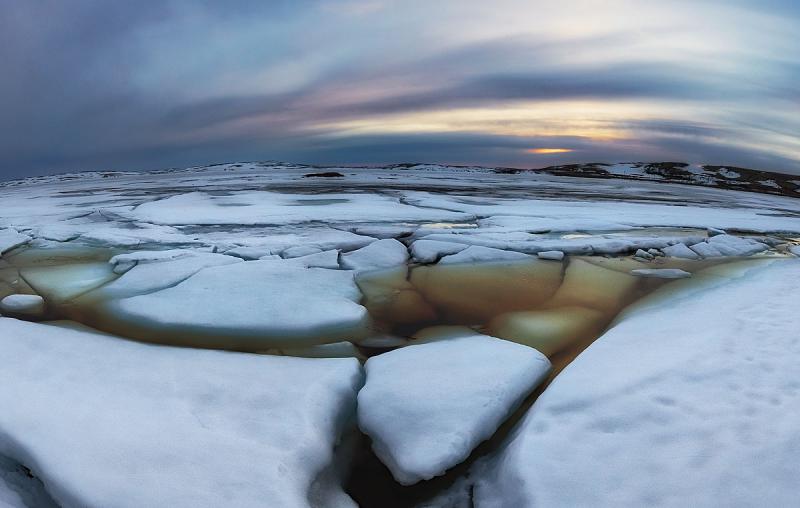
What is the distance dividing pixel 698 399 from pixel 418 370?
1032mm

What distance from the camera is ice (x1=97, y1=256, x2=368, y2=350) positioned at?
2.44m

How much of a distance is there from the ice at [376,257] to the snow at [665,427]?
72.5 inches

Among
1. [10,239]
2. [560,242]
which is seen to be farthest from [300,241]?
[10,239]

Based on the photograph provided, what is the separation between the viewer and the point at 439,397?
178cm

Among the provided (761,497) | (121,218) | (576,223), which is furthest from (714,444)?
(121,218)

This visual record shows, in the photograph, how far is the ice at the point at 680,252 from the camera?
423cm

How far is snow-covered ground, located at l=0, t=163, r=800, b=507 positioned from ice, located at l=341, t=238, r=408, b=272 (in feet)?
0.08

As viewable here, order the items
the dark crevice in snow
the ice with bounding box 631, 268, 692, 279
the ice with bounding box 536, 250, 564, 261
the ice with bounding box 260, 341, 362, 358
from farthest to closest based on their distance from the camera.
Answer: the ice with bounding box 536, 250, 564, 261, the ice with bounding box 631, 268, 692, 279, the ice with bounding box 260, 341, 362, 358, the dark crevice in snow

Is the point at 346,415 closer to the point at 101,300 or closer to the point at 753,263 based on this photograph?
the point at 101,300

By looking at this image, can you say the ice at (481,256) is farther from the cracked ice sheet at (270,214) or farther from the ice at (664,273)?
the cracked ice sheet at (270,214)

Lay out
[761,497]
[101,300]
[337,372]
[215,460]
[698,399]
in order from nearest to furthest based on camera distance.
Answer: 1. [761,497]
2. [215,460]
3. [698,399]
4. [337,372]
5. [101,300]

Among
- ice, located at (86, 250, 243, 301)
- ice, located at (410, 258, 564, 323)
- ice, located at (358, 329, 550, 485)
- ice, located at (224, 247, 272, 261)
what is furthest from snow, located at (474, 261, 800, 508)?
ice, located at (224, 247, 272, 261)

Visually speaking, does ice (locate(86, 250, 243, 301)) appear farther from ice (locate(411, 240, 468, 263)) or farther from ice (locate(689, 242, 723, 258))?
ice (locate(689, 242, 723, 258))

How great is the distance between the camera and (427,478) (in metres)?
1.42
